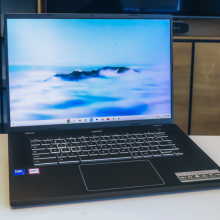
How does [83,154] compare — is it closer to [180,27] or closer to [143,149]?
[143,149]

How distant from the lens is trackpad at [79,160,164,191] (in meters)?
0.50

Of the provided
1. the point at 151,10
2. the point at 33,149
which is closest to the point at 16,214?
the point at 33,149

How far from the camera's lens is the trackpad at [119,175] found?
50 centimetres

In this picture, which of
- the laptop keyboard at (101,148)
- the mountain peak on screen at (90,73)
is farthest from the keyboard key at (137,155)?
the mountain peak on screen at (90,73)

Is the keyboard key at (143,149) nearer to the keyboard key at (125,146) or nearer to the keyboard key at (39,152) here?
the keyboard key at (125,146)

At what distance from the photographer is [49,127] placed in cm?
74

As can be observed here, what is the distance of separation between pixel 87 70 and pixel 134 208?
413mm

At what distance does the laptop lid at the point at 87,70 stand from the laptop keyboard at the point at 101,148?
3.6 inches

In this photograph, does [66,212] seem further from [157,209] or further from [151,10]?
[151,10]

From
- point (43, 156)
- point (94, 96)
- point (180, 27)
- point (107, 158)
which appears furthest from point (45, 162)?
point (180, 27)

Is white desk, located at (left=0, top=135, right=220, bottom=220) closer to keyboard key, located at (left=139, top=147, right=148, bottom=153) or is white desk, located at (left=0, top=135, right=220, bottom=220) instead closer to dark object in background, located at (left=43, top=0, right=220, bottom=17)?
keyboard key, located at (left=139, top=147, right=148, bottom=153)

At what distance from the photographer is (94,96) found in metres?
0.77

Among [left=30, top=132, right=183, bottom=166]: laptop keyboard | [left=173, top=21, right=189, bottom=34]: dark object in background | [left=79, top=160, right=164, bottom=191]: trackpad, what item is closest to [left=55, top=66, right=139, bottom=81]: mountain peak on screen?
[left=30, top=132, right=183, bottom=166]: laptop keyboard

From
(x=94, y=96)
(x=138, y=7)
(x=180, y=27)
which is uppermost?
(x=138, y=7)
